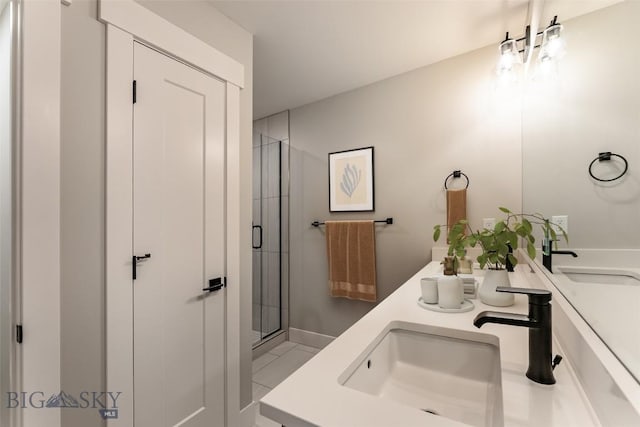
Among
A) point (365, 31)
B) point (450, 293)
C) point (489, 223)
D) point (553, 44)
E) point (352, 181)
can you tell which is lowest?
point (450, 293)

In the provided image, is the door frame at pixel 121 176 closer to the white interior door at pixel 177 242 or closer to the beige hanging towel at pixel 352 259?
the white interior door at pixel 177 242

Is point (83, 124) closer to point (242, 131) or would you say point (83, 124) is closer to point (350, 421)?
point (242, 131)

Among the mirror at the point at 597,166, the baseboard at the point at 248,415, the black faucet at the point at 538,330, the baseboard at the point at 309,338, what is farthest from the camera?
the baseboard at the point at 309,338

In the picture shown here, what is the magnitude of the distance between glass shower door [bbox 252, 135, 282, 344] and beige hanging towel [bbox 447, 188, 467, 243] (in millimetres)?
1671

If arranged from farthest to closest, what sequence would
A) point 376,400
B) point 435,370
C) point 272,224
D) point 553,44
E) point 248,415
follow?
1. point 272,224
2. point 248,415
3. point 553,44
4. point 435,370
5. point 376,400

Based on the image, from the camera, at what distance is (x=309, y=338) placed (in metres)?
2.72

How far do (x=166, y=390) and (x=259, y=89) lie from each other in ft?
7.62

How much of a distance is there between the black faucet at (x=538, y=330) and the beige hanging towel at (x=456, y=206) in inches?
56.9

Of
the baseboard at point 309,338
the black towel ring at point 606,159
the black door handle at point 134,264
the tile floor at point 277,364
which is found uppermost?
the black towel ring at point 606,159

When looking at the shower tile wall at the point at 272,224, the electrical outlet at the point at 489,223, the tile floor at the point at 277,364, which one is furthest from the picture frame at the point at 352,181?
the tile floor at the point at 277,364

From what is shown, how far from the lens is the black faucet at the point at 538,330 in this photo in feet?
2.02

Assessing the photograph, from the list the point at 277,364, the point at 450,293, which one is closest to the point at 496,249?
the point at 450,293

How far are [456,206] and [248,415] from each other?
6.43 ft

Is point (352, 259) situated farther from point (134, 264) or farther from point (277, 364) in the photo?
point (134, 264)
